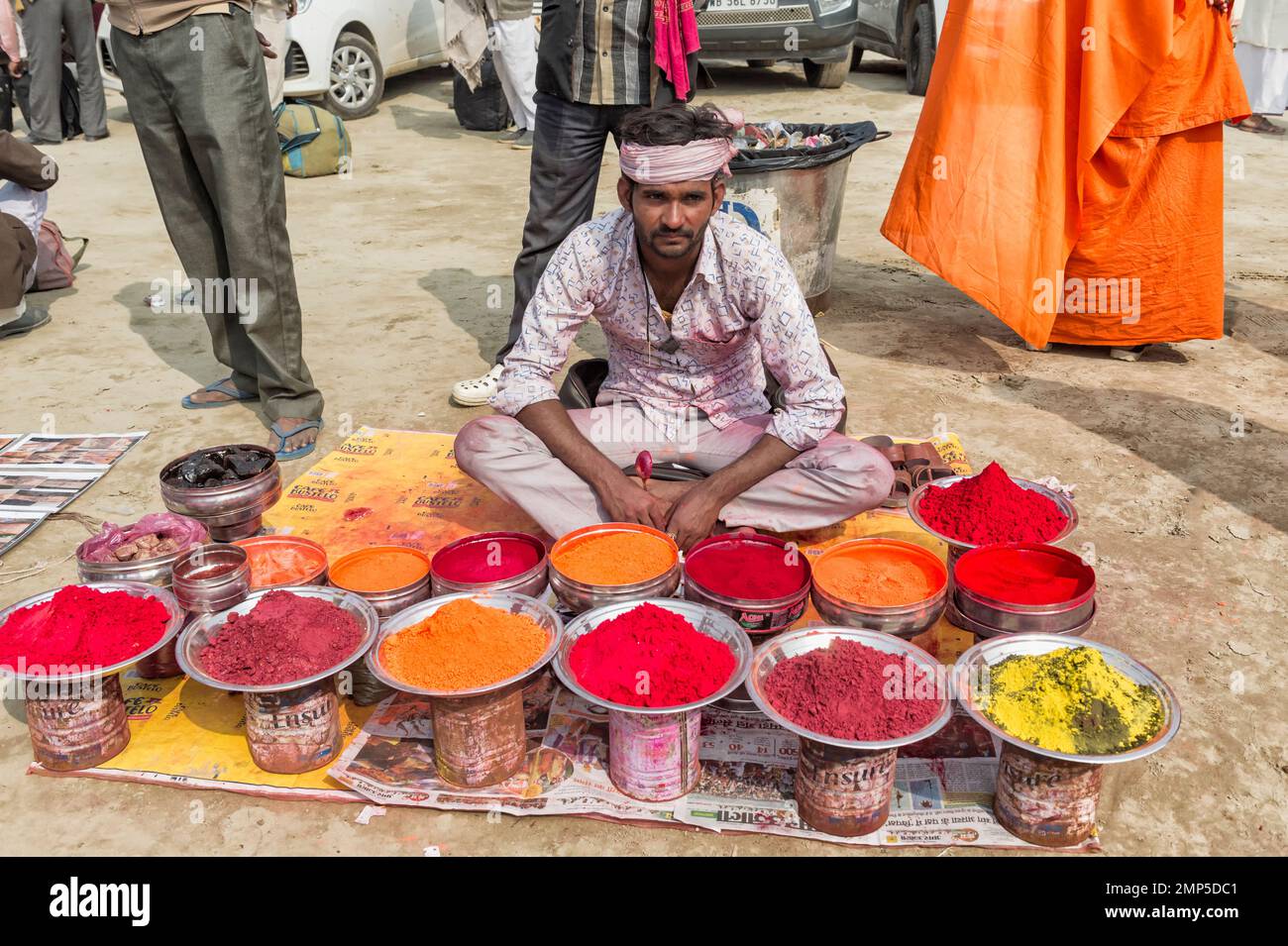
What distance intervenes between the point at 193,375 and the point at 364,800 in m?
2.87

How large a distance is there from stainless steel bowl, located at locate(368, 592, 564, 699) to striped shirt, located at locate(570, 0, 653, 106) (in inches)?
82.3

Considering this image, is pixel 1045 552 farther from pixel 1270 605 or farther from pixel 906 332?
pixel 906 332

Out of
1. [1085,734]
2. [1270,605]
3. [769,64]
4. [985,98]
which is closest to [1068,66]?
[985,98]

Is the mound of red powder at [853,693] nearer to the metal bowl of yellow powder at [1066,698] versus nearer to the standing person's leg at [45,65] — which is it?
the metal bowl of yellow powder at [1066,698]

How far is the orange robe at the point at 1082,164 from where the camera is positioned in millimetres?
4043

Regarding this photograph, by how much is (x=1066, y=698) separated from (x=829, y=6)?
8.65 metres

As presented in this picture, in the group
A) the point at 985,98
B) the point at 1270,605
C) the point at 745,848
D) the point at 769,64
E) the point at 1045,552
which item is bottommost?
the point at 745,848

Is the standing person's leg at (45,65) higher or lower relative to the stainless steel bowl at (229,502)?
higher

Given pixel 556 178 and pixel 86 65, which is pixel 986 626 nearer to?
pixel 556 178

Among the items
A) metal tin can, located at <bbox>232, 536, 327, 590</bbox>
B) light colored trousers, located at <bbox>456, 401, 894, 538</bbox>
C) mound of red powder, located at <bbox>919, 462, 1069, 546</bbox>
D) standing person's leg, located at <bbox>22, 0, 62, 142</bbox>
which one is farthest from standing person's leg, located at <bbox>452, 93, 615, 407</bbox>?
standing person's leg, located at <bbox>22, 0, 62, 142</bbox>

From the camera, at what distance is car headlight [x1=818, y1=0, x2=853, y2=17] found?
9.41 m

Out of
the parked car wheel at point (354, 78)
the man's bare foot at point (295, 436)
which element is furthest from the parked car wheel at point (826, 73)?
the man's bare foot at point (295, 436)

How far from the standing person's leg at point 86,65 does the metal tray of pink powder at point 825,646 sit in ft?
29.5

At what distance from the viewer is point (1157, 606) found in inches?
113
